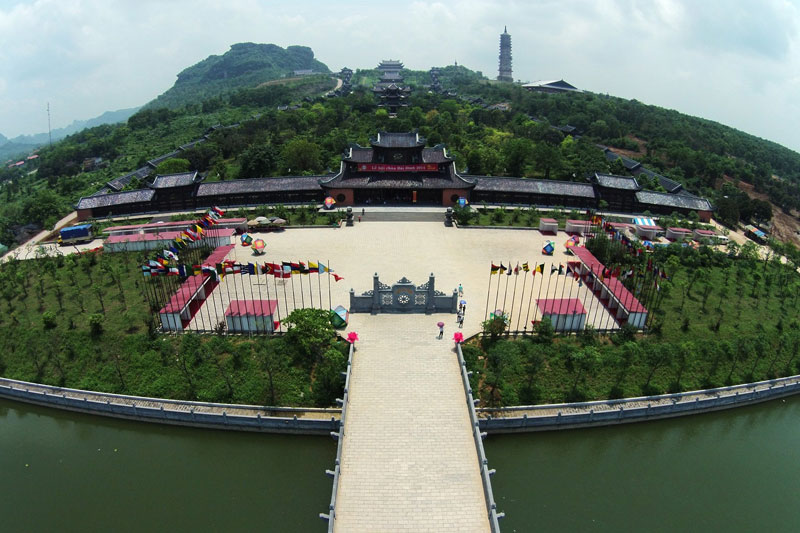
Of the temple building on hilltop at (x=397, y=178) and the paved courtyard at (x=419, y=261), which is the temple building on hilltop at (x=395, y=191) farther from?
the paved courtyard at (x=419, y=261)

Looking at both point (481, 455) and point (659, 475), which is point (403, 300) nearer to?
point (481, 455)

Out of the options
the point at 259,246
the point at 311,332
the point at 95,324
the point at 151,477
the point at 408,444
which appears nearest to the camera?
the point at 408,444

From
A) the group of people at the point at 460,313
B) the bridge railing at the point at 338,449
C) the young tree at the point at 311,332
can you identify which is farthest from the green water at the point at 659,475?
the young tree at the point at 311,332

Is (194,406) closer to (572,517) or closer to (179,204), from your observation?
(572,517)

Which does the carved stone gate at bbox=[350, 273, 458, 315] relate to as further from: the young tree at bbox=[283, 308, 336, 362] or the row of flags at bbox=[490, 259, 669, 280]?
the young tree at bbox=[283, 308, 336, 362]

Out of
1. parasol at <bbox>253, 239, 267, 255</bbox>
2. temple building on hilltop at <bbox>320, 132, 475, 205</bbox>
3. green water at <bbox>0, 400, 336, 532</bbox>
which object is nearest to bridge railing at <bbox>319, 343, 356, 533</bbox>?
green water at <bbox>0, 400, 336, 532</bbox>

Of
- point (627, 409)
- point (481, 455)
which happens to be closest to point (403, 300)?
point (481, 455)
